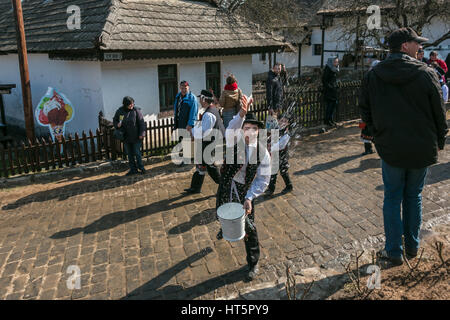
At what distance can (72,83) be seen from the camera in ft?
39.3

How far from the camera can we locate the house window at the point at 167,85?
1236cm

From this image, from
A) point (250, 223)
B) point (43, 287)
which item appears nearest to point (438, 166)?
point (250, 223)

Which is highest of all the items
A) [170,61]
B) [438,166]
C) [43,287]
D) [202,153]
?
[170,61]

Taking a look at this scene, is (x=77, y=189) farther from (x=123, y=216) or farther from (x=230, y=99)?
(x=230, y=99)

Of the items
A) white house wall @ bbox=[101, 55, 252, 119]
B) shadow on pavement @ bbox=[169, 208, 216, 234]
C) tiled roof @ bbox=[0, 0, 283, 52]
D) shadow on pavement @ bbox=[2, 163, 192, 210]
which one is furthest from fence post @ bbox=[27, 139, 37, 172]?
shadow on pavement @ bbox=[169, 208, 216, 234]

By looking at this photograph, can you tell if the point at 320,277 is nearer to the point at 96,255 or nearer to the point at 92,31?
the point at 96,255

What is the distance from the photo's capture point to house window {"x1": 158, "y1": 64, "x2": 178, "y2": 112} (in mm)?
12359

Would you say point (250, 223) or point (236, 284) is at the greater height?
point (250, 223)

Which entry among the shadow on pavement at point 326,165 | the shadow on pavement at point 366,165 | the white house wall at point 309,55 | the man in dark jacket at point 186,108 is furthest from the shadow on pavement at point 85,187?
the white house wall at point 309,55

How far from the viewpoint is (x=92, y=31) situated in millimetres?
10875

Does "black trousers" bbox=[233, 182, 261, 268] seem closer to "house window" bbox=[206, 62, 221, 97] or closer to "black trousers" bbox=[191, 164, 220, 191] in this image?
"black trousers" bbox=[191, 164, 220, 191]

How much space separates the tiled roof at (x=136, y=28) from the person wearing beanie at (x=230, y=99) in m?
3.89

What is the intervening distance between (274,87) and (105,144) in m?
4.69
